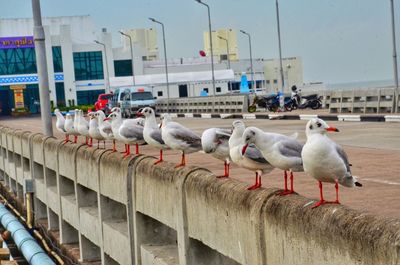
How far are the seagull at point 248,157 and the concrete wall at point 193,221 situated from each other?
0.23 meters

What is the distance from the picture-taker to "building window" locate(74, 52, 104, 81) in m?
108

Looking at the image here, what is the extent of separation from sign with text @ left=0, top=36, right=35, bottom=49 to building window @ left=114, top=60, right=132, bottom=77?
37.3ft

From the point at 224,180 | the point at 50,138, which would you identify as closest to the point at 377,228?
the point at 224,180

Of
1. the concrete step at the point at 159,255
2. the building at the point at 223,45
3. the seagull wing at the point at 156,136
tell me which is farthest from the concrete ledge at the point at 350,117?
the building at the point at 223,45

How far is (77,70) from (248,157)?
100508 mm

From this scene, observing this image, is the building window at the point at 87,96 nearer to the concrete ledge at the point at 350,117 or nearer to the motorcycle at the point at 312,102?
the motorcycle at the point at 312,102

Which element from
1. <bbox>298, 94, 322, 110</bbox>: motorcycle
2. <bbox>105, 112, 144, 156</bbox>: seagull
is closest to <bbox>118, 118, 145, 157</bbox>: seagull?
<bbox>105, 112, 144, 156</bbox>: seagull

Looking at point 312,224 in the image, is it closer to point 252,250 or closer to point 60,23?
point 252,250

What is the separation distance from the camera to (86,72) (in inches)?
4296

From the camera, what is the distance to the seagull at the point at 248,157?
9.12 m

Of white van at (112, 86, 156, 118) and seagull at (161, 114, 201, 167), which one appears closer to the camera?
seagull at (161, 114, 201, 167)

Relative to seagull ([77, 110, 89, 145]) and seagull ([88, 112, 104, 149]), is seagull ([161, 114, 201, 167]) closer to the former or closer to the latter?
seagull ([88, 112, 104, 149])

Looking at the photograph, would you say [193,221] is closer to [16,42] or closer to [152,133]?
[152,133]

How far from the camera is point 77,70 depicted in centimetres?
10831
